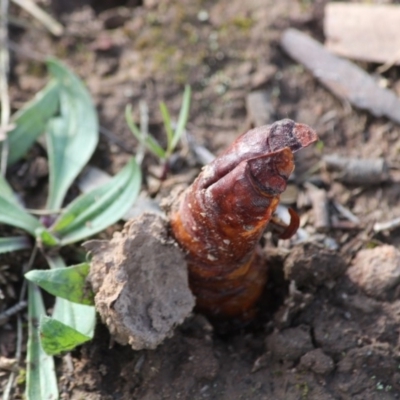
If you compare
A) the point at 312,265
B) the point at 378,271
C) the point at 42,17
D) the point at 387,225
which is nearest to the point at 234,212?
the point at 312,265

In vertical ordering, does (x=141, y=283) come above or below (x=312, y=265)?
above

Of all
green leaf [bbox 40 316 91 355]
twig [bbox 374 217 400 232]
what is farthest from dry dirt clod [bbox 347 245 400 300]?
green leaf [bbox 40 316 91 355]

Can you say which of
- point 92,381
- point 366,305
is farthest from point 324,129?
point 92,381

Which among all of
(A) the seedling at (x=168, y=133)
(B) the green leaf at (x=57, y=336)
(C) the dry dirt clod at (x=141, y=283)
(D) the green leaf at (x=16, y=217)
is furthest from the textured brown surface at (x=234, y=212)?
(D) the green leaf at (x=16, y=217)

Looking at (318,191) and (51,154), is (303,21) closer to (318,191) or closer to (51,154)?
(318,191)

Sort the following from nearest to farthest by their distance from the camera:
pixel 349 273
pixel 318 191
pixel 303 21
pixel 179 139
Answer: pixel 349 273 < pixel 318 191 < pixel 179 139 < pixel 303 21

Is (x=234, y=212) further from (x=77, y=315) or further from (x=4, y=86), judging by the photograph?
(x=4, y=86)
